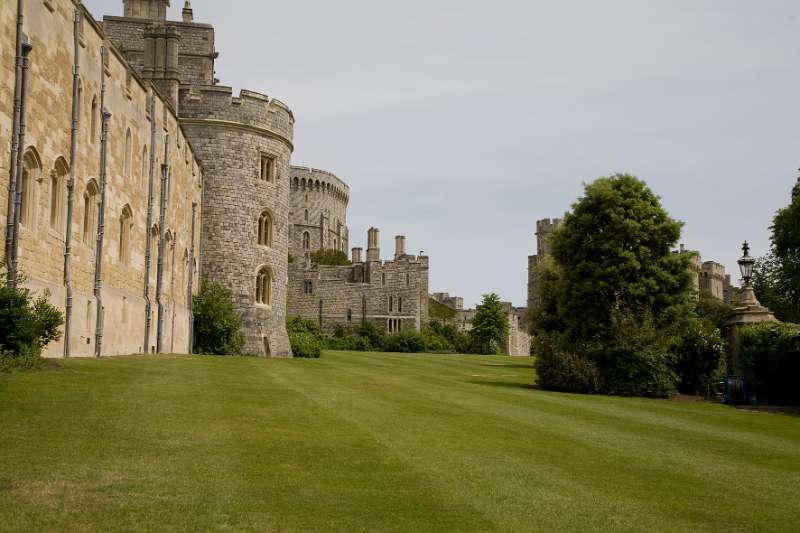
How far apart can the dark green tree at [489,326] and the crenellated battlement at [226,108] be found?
1639 inches

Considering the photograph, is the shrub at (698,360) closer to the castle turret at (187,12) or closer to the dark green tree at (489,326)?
the castle turret at (187,12)

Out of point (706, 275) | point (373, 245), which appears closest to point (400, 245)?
point (373, 245)

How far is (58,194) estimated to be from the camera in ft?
67.9

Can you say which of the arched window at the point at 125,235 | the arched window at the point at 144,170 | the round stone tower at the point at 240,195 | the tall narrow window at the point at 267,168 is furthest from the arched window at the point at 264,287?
the arched window at the point at 125,235

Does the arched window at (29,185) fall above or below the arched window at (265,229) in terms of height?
below

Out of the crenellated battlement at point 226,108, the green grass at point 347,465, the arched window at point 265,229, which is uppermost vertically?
the crenellated battlement at point 226,108

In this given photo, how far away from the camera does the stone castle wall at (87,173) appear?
1838cm

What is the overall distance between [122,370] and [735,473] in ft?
39.6

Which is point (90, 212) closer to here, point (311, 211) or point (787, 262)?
point (787, 262)

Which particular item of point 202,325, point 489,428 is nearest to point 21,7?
point 489,428

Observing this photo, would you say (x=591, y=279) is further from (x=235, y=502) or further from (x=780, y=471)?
(x=235, y=502)

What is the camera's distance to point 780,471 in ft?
37.8

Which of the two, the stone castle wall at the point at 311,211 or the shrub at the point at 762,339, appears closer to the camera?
the shrub at the point at 762,339

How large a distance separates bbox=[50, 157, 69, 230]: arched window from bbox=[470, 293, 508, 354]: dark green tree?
201ft
